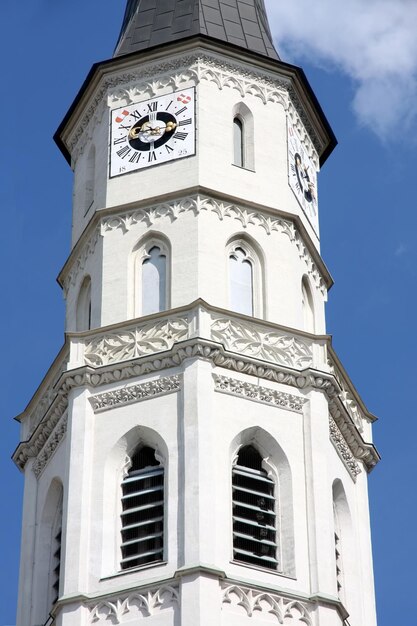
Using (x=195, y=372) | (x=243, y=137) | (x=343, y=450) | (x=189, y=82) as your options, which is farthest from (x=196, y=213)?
(x=343, y=450)

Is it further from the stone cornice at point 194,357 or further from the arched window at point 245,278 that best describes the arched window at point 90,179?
the stone cornice at point 194,357

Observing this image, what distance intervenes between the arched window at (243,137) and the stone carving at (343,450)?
663cm

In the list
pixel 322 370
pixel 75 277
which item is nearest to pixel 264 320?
pixel 322 370

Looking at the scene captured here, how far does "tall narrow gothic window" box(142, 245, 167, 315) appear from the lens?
52.8m

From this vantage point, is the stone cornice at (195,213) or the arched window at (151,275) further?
the stone cornice at (195,213)

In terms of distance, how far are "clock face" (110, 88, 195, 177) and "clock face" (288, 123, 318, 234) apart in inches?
103

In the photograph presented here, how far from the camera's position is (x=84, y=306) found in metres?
54.8

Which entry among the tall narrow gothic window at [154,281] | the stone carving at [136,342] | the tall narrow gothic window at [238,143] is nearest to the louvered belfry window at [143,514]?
the stone carving at [136,342]

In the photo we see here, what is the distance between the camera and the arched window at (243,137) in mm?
55375

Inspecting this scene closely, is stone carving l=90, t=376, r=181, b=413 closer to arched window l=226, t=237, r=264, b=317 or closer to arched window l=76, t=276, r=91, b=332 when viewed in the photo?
arched window l=226, t=237, r=264, b=317

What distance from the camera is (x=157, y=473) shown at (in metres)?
49.7

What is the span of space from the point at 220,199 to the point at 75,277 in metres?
3.97

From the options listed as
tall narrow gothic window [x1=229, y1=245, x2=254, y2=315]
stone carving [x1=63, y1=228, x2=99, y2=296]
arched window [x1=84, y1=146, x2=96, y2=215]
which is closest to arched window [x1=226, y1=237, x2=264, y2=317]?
tall narrow gothic window [x1=229, y1=245, x2=254, y2=315]

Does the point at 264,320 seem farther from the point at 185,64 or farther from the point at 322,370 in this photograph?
the point at 185,64
